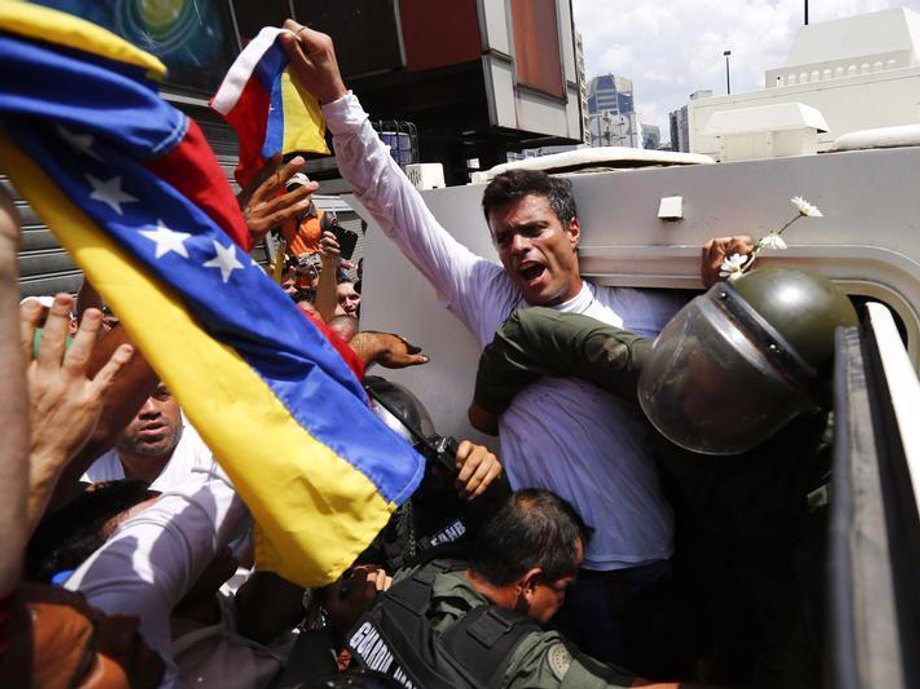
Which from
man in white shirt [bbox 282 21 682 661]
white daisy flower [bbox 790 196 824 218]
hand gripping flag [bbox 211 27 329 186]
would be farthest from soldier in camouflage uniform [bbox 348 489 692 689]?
hand gripping flag [bbox 211 27 329 186]

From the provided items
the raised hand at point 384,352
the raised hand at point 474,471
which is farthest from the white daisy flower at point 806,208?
the raised hand at point 384,352

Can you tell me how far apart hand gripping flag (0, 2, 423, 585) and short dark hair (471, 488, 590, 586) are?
59cm

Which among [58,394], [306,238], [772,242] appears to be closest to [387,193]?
[772,242]

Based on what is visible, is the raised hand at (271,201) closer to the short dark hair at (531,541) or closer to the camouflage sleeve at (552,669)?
the short dark hair at (531,541)

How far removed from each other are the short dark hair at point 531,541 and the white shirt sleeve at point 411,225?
75 centimetres

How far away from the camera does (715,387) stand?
1.47 metres

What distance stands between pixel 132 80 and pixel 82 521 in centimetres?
93

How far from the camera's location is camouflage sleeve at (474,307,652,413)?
175cm

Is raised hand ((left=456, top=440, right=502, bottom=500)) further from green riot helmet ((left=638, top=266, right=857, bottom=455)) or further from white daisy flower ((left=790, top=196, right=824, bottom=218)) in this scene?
white daisy flower ((left=790, top=196, right=824, bottom=218))

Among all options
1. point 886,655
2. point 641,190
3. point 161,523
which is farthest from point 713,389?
point 161,523

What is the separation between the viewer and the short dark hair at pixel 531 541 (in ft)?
5.92

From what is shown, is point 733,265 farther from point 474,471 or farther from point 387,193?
point 387,193

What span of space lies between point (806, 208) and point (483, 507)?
129cm

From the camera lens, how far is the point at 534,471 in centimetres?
207
